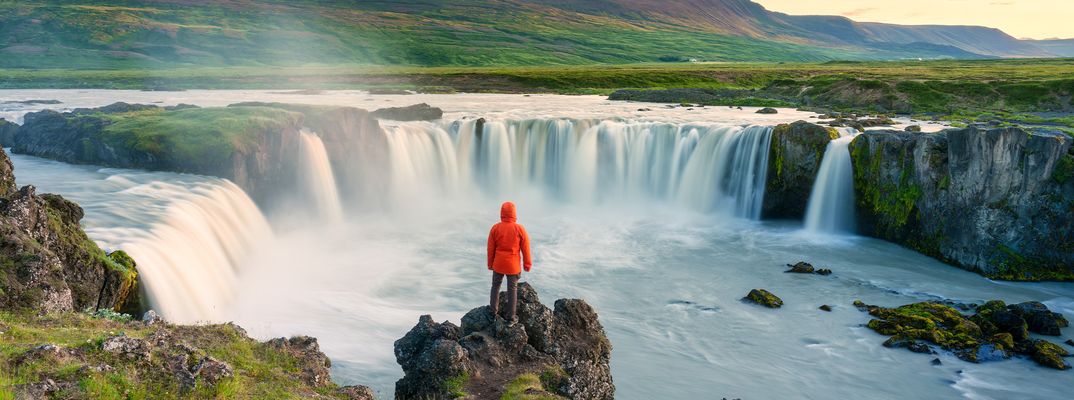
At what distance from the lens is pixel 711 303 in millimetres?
24219

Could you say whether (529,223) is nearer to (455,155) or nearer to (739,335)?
(455,155)

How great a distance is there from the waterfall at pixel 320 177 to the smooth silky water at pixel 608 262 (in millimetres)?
169

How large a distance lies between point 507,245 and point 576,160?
96.1ft

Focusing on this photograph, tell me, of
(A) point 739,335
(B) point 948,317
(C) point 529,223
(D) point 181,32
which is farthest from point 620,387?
(D) point 181,32

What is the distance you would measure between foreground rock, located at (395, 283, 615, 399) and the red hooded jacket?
2.77 ft

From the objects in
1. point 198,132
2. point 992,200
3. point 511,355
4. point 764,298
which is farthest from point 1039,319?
point 198,132

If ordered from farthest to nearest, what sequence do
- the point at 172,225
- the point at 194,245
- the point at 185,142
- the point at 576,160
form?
the point at 576,160
the point at 185,142
the point at 172,225
the point at 194,245

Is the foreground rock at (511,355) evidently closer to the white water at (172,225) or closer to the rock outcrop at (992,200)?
the white water at (172,225)

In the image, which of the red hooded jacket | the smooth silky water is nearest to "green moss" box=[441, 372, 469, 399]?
the red hooded jacket

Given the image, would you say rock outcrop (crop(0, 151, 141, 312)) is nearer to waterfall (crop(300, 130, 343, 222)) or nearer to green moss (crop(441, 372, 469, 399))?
green moss (crop(441, 372, 469, 399))

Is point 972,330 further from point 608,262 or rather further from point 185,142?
point 185,142

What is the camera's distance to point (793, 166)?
115 feet

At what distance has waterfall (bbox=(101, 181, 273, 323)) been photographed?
725 inches

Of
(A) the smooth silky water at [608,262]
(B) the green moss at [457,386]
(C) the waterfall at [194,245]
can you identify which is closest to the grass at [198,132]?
(A) the smooth silky water at [608,262]
